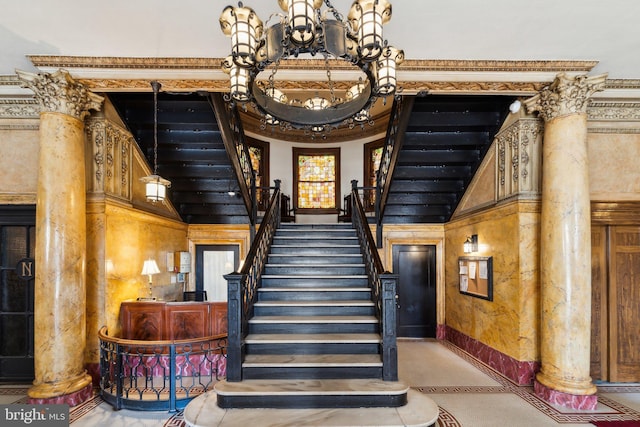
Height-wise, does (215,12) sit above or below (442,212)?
above


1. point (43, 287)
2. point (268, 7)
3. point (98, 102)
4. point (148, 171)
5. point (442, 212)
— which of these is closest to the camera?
point (268, 7)

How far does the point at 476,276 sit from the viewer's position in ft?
21.1

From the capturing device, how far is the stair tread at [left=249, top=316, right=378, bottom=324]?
468 cm

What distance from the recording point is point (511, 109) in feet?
17.3

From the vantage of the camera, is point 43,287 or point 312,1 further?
point 43,287

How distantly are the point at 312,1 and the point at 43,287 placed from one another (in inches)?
170

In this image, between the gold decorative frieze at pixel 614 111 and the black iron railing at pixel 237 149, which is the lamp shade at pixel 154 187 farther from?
the gold decorative frieze at pixel 614 111

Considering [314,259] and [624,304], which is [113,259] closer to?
[314,259]

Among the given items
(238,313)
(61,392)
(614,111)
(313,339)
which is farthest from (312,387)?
(614,111)

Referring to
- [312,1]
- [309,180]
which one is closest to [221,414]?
[312,1]

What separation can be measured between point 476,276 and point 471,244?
0.54 m

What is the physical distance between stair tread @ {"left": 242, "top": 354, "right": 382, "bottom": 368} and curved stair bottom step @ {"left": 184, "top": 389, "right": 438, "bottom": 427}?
0.47 meters

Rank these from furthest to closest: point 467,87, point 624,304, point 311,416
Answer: point 624,304, point 467,87, point 311,416

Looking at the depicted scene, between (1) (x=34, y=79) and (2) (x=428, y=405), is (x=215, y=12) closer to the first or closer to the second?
(1) (x=34, y=79)
